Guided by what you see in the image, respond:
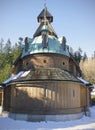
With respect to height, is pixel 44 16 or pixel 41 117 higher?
pixel 44 16

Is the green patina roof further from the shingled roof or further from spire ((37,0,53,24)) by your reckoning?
spire ((37,0,53,24))

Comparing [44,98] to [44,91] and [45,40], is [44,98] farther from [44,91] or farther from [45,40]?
[45,40]

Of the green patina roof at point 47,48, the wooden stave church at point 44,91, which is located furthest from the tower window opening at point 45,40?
the green patina roof at point 47,48

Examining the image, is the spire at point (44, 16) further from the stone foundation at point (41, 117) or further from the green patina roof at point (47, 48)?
the stone foundation at point (41, 117)

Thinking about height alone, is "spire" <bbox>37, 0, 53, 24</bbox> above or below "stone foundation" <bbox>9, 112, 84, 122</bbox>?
above

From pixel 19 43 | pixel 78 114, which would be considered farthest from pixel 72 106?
pixel 19 43

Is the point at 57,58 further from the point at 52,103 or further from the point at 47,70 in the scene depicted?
the point at 52,103

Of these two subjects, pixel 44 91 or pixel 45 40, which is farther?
pixel 45 40

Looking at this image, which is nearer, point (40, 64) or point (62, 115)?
point (62, 115)

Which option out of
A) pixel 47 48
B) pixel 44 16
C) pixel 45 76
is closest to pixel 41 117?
pixel 45 76

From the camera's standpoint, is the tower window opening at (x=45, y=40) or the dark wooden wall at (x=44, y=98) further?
the tower window opening at (x=45, y=40)

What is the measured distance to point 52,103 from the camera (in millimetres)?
19578

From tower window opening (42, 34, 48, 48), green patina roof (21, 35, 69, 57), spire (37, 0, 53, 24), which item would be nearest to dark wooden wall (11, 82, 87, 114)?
green patina roof (21, 35, 69, 57)

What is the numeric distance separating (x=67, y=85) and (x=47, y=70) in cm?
291
